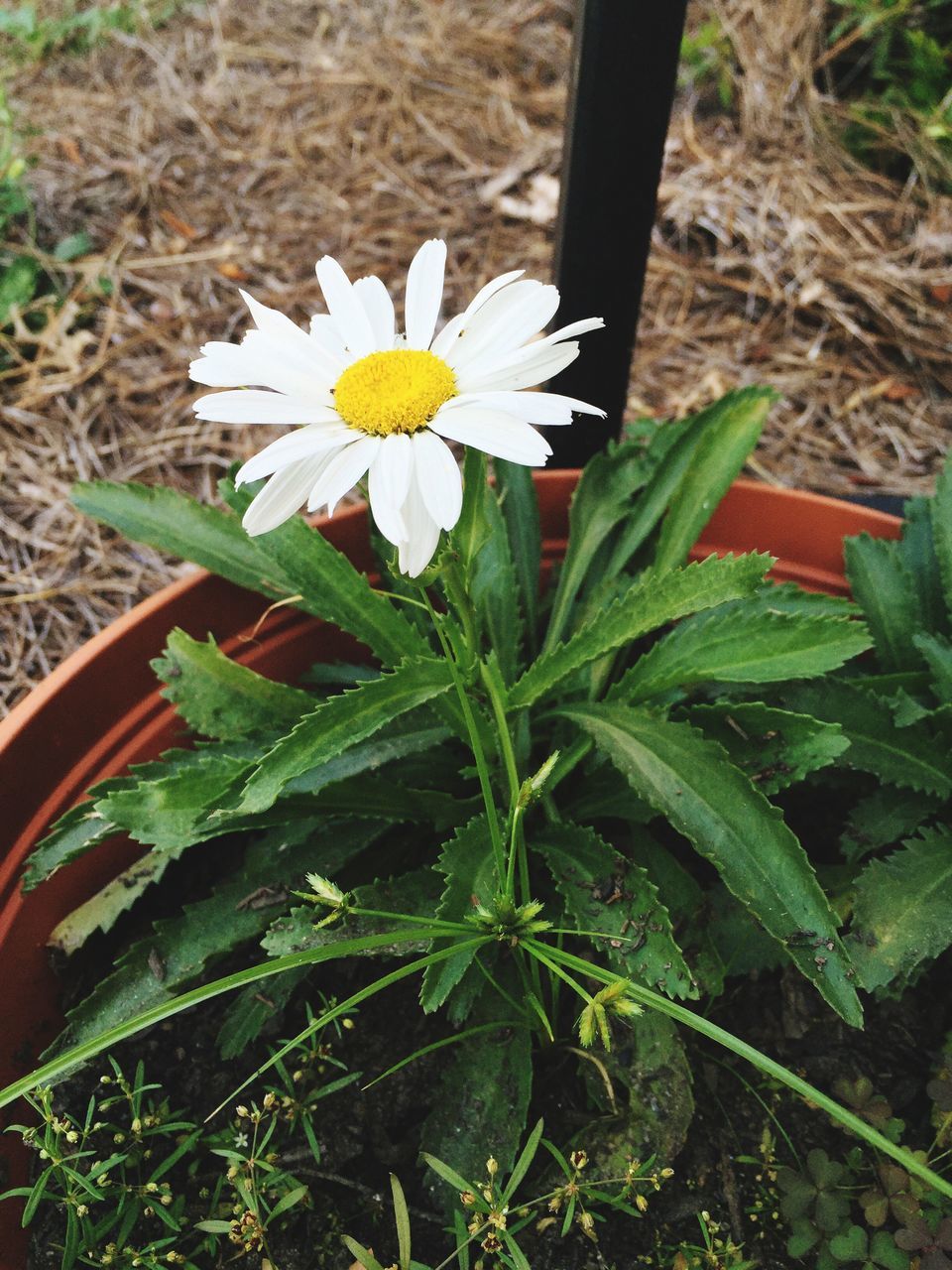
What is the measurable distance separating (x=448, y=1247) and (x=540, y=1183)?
95 mm

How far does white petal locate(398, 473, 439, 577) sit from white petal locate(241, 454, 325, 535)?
0.08 meters

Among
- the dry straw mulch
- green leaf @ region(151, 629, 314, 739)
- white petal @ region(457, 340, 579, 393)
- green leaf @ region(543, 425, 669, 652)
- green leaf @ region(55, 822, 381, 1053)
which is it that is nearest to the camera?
white petal @ region(457, 340, 579, 393)

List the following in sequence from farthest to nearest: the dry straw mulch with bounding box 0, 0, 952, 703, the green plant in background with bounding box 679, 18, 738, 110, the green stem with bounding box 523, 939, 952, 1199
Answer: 1. the green plant in background with bounding box 679, 18, 738, 110
2. the dry straw mulch with bounding box 0, 0, 952, 703
3. the green stem with bounding box 523, 939, 952, 1199

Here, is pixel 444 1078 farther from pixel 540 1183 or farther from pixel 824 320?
pixel 824 320

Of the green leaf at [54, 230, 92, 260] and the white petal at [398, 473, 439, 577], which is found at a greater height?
the green leaf at [54, 230, 92, 260]

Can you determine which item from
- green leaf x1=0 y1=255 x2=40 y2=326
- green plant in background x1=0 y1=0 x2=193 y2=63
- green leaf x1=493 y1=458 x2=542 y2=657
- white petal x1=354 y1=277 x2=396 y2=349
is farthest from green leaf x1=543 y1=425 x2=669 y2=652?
green plant in background x1=0 y1=0 x2=193 y2=63

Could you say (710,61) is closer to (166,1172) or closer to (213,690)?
(213,690)

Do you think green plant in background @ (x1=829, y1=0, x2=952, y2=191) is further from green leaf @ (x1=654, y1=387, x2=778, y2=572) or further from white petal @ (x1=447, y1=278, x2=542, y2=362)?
white petal @ (x1=447, y1=278, x2=542, y2=362)

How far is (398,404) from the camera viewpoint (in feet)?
2.21

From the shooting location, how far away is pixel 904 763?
972 millimetres

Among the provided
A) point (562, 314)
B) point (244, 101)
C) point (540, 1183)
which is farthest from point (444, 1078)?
point (244, 101)

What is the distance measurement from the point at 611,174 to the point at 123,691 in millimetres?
767

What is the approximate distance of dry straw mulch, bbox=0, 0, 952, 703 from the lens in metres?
1.64

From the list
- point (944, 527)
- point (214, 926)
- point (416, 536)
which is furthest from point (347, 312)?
point (944, 527)
